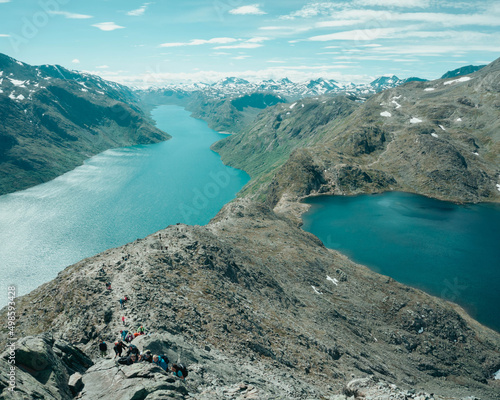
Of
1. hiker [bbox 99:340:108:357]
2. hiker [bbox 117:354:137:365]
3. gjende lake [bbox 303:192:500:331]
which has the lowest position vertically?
Answer: gjende lake [bbox 303:192:500:331]

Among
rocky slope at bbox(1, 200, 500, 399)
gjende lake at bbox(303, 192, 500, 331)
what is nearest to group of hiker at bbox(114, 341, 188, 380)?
rocky slope at bbox(1, 200, 500, 399)

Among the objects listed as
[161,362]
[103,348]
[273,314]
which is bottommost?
[273,314]

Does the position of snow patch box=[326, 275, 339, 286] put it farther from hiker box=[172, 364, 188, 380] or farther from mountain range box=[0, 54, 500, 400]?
hiker box=[172, 364, 188, 380]

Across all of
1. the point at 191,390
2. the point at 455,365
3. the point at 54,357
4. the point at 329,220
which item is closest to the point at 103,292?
the point at 54,357

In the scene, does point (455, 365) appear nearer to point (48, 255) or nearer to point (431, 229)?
point (431, 229)

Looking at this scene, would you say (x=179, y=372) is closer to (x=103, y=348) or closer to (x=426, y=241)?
(x=103, y=348)

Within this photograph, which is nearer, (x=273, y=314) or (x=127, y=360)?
(x=127, y=360)

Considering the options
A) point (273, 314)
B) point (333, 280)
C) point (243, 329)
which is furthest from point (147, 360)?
point (333, 280)
